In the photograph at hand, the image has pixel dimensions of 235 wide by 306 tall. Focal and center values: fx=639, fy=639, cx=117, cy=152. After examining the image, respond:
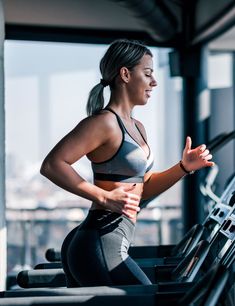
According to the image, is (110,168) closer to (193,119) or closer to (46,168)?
(46,168)

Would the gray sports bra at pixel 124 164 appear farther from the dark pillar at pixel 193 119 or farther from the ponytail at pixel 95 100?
the dark pillar at pixel 193 119

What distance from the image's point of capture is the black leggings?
7.04 feet

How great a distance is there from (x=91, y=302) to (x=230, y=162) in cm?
416

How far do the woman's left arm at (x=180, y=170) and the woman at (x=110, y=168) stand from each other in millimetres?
36

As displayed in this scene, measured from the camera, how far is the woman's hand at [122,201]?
79.7 inches

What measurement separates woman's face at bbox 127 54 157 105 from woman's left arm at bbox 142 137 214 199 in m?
0.26

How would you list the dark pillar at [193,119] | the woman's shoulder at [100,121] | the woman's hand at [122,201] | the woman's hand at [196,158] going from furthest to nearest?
the dark pillar at [193,119], the woman's hand at [196,158], the woman's shoulder at [100,121], the woman's hand at [122,201]

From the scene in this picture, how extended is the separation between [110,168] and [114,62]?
39cm

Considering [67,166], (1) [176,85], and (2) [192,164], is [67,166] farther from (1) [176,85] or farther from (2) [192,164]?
(1) [176,85]

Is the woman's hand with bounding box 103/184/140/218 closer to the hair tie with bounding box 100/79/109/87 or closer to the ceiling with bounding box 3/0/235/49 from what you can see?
the hair tie with bounding box 100/79/109/87

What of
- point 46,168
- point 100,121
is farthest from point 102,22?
point 46,168

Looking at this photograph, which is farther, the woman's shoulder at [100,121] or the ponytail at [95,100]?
the ponytail at [95,100]

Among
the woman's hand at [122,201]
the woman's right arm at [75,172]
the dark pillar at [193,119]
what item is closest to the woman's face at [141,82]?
the woman's right arm at [75,172]

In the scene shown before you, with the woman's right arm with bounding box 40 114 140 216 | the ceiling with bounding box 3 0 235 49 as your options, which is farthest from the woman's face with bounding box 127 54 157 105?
the ceiling with bounding box 3 0 235 49
